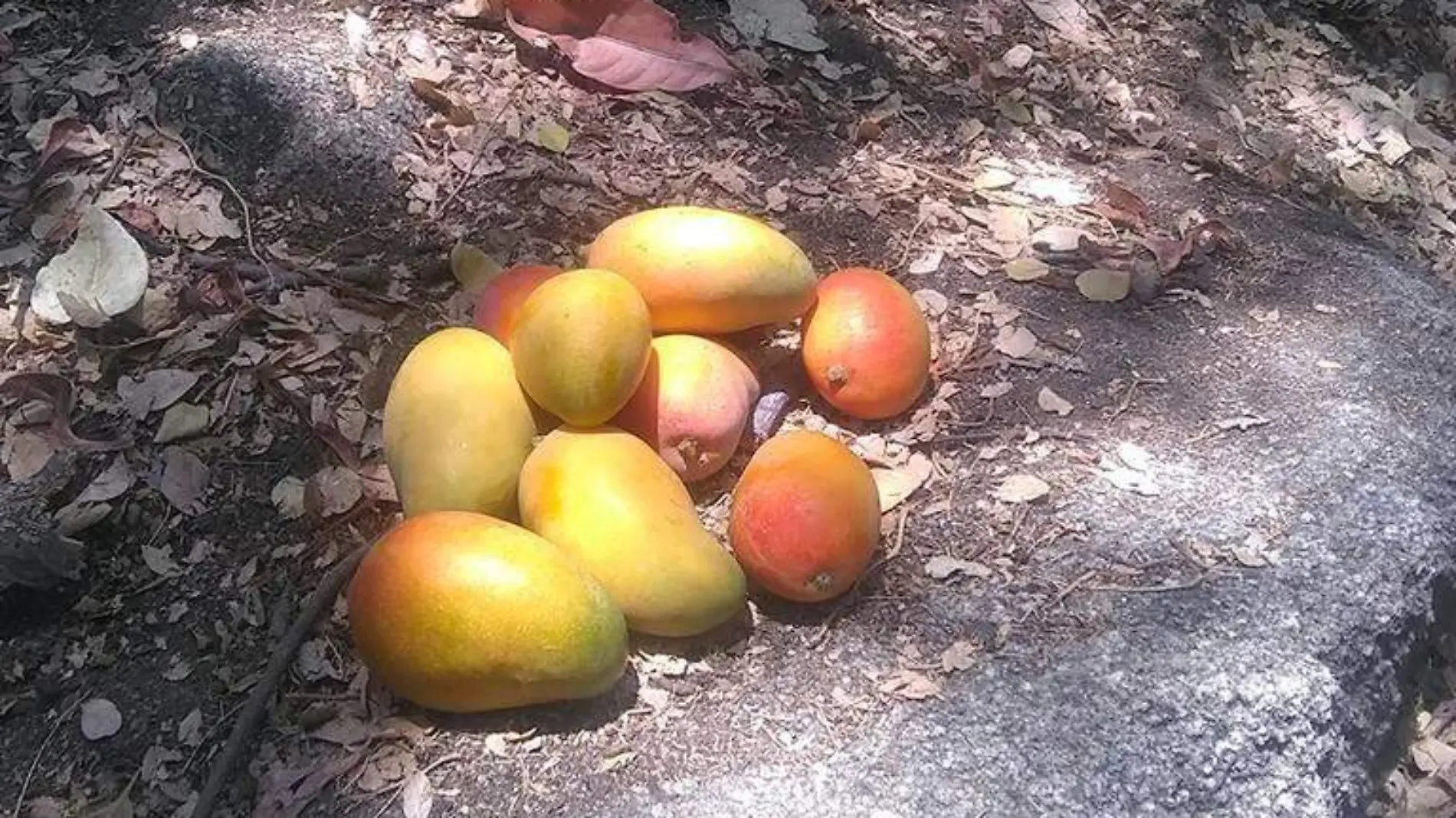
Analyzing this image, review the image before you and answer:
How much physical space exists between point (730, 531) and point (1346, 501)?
3.03 feet

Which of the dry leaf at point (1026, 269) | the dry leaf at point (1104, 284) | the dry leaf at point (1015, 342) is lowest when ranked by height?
the dry leaf at point (1015, 342)

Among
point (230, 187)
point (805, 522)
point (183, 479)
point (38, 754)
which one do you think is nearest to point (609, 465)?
point (805, 522)

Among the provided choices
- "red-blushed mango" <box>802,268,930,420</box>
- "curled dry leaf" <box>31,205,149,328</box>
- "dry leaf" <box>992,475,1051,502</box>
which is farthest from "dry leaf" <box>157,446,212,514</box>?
"dry leaf" <box>992,475,1051,502</box>

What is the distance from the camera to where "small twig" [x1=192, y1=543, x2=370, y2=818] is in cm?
150

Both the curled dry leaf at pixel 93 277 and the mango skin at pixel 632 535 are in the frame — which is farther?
the curled dry leaf at pixel 93 277

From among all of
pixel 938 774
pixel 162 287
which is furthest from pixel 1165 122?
pixel 162 287

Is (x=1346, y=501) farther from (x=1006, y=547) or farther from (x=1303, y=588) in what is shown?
(x=1006, y=547)

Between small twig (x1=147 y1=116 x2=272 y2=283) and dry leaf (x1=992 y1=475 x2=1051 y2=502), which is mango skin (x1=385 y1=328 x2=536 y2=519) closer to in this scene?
small twig (x1=147 y1=116 x2=272 y2=283)

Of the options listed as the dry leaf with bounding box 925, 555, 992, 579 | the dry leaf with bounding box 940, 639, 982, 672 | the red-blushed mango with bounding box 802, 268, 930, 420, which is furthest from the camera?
the red-blushed mango with bounding box 802, 268, 930, 420

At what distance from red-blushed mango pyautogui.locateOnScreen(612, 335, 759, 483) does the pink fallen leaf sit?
853 millimetres

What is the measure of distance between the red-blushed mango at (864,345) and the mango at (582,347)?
32 centimetres

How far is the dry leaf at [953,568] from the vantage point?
1.80 meters

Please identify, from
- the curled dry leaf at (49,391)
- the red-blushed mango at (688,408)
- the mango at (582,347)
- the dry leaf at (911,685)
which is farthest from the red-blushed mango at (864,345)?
the curled dry leaf at (49,391)

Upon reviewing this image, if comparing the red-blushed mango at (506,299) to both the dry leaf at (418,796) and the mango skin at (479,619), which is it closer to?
the mango skin at (479,619)
